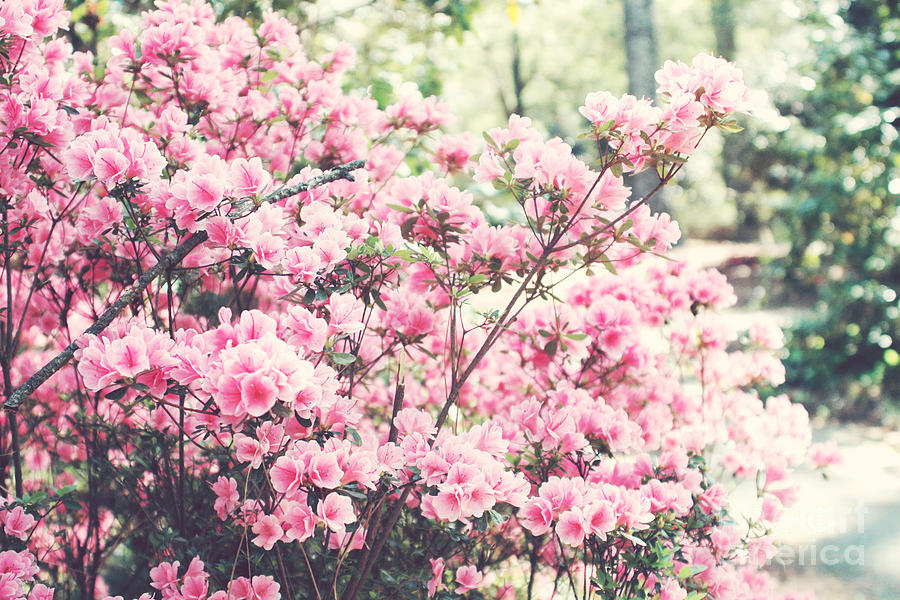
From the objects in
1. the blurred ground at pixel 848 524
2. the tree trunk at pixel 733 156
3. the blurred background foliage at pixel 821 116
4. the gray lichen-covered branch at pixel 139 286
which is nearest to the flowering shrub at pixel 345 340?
the gray lichen-covered branch at pixel 139 286

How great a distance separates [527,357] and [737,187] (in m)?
17.8

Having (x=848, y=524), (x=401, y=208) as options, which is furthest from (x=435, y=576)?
(x=848, y=524)

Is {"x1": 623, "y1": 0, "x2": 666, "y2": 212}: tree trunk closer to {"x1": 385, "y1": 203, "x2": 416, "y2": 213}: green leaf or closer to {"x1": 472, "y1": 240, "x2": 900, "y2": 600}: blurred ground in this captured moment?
{"x1": 472, "y1": 240, "x2": 900, "y2": 600}: blurred ground

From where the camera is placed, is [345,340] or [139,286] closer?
[139,286]

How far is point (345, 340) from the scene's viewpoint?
71.1 inches

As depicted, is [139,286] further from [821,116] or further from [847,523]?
[821,116]

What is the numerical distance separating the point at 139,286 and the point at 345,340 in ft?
1.68

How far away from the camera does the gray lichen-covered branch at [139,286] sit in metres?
1.39

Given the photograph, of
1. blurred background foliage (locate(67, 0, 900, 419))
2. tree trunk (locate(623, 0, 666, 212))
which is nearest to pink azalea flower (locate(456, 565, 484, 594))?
blurred background foliage (locate(67, 0, 900, 419))

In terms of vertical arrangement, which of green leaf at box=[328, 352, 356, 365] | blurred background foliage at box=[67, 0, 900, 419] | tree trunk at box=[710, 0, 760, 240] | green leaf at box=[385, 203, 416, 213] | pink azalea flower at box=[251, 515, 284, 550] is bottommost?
pink azalea flower at box=[251, 515, 284, 550]

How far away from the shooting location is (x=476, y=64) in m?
22.1

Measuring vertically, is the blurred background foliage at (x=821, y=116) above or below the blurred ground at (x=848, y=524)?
above

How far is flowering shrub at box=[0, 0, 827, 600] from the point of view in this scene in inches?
55.1

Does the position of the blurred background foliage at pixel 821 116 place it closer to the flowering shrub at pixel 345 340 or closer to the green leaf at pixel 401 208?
the flowering shrub at pixel 345 340
